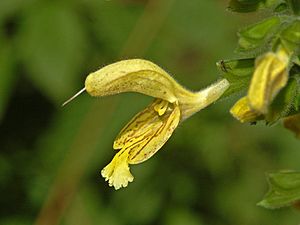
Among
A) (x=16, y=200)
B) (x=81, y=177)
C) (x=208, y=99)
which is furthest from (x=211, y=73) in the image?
(x=208, y=99)

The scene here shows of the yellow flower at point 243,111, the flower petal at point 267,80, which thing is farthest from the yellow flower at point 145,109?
the flower petal at point 267,80

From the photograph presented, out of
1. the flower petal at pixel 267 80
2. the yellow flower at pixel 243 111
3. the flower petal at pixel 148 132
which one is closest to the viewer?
the flower petal at pixel 267 80

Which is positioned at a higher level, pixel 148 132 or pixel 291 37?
pixel 291 37

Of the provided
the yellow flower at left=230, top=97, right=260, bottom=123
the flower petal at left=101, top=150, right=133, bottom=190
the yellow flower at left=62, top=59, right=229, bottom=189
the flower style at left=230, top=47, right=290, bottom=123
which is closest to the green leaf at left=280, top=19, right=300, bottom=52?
the flower style at left=230, top=47, right=290, bottom=123

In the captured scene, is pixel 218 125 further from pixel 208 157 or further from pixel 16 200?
pixel 16 200

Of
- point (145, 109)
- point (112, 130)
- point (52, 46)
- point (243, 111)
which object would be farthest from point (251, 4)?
point (112, 130)

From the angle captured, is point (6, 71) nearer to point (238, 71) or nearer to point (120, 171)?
point (120, 171)

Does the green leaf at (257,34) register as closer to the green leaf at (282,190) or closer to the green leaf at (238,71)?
the green leaf at (238,71)
